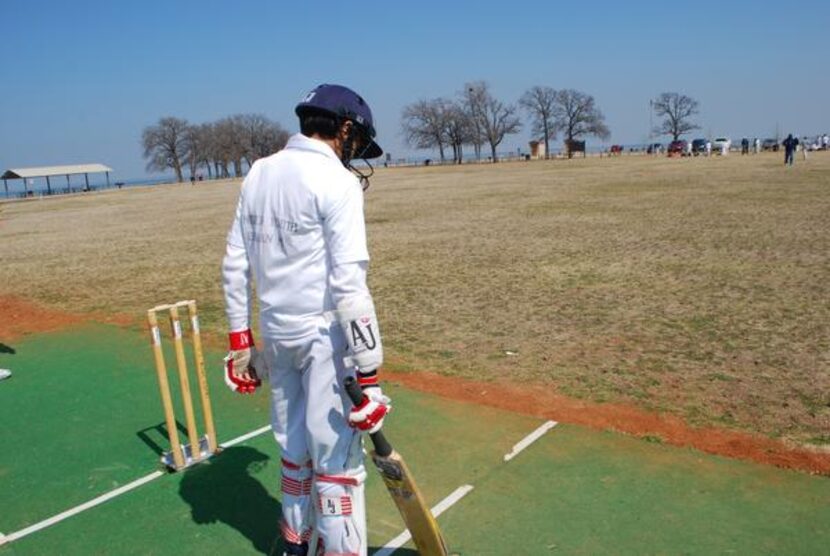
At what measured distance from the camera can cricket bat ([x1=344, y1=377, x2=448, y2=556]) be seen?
333 cm

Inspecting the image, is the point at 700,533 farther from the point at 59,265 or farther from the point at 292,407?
the point at 59,265

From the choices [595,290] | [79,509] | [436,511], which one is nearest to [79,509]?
[79,509]

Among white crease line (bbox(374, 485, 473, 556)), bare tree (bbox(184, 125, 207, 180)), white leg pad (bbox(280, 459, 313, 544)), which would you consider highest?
bare tree (bbox(184, 125, 207, 180))

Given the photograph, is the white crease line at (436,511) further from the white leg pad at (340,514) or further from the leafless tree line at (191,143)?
the leafless tree line at (191,143)

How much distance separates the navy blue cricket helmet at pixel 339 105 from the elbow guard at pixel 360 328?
0.89m

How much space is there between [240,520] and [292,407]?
1255 millimetres

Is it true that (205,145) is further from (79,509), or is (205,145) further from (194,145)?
(79,509)

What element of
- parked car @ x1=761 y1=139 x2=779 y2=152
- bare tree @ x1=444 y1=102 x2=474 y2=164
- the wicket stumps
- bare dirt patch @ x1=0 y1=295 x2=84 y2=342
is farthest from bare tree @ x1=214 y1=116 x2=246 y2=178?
the wicket stumps

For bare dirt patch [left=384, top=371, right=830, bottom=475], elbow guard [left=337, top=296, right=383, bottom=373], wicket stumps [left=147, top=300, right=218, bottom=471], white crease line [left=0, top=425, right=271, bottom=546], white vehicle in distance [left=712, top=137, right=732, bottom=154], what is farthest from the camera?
white vehicle in distance [left=712, top=137, right=732, bottom=154]

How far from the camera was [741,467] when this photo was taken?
182 inches

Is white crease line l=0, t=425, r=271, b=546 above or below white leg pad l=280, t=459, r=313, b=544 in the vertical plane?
below

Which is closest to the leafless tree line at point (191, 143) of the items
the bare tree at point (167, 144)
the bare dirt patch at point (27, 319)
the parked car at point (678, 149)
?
the bare tree at point (167, 144)

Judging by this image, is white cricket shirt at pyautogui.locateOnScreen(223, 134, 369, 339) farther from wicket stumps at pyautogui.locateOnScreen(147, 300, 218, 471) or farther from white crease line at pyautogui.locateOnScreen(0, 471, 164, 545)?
white crease line at pyautogui.locateOnScreen(0, 471, 164, 545)

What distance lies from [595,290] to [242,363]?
771 centimetres
